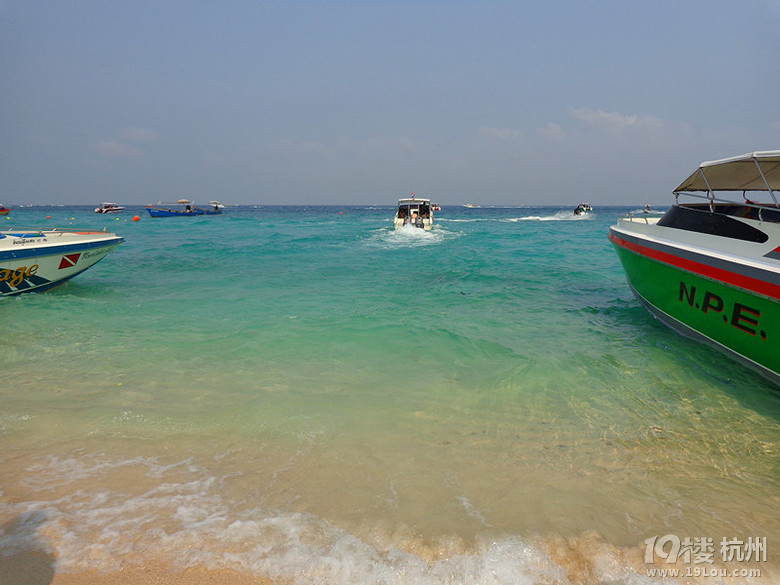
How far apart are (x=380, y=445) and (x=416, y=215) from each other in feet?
101

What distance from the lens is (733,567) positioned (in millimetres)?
2689

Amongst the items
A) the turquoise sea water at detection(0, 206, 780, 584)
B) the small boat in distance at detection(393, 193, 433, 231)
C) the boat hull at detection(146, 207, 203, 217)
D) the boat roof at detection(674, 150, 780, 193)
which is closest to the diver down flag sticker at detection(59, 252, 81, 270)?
the turquoise sea water at detection(0, 206, 780, 584)

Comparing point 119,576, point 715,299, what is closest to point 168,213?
point 715,299

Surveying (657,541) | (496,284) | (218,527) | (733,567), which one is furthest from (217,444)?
(496,284)

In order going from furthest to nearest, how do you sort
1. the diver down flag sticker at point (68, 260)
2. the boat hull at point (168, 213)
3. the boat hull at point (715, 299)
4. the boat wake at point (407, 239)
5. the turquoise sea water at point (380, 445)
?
the boat hull at point (168, 213)
the boat wake at point (407, 239)
the diver down flag sticker at point (68, 260)
the boat hull at point (715, 299)
the turquoise sea water at point (380, 445)

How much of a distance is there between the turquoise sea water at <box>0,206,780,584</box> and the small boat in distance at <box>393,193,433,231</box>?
2478 centimetres

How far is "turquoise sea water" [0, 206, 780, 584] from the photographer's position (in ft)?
9.18

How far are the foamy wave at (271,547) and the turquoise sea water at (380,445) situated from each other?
0.04ft

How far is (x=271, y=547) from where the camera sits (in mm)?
2775

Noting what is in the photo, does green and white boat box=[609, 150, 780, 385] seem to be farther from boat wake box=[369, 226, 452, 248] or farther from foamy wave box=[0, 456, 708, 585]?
boat wake box=[369, 226, 452, 248]

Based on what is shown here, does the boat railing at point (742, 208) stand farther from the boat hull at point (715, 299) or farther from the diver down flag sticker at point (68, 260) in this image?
the diver down flag sticker at point (68, 260)

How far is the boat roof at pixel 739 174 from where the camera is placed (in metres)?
5.74

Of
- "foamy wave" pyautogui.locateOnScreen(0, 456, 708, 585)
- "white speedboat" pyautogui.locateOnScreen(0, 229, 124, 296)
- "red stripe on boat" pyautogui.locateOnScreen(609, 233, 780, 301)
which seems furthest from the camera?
"white speedboat" pyautogui.locateOnScreen(0, 229, 124, 296)

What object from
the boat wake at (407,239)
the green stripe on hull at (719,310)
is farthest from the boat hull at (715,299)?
the boat wake at (407,239)
